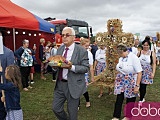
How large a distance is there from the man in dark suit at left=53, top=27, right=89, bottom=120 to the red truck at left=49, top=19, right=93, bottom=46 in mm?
11602

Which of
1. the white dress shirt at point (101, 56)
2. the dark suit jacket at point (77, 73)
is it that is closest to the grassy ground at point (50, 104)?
the white dress shirt at point (101, 56)

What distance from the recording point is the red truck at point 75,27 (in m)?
16.0

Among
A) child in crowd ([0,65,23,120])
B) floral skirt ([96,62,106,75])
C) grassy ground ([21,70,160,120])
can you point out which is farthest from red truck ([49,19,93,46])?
child in crowd ([0,65,23,120])

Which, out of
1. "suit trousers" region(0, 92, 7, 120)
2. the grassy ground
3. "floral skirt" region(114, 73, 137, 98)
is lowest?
the grassy ground

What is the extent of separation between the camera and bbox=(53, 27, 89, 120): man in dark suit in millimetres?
4055

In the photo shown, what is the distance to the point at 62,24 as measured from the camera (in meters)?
17.1

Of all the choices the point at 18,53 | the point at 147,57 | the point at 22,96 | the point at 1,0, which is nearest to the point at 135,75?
the point at 147,57

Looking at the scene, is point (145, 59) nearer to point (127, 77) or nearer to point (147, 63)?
point (147, 63)

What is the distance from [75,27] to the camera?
1792cm

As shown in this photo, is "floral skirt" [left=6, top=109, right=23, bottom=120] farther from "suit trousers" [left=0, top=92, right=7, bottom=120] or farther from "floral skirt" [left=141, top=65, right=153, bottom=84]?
"floral skirt" [left=141, top=65, right=153, bottom=84]

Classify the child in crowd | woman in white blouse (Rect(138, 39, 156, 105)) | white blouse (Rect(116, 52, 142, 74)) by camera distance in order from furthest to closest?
woman in white blouse (Rect(138, 39, 156, 105)) → white blouse (Rect(116, 52, 142, 74)) → the child in crowd

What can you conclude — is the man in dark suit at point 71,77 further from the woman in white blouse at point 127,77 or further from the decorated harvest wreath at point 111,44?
the decorated harvest wreath at point 111,44

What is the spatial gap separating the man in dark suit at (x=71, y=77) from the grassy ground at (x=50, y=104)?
152cm

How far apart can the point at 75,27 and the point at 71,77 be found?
556 inches
